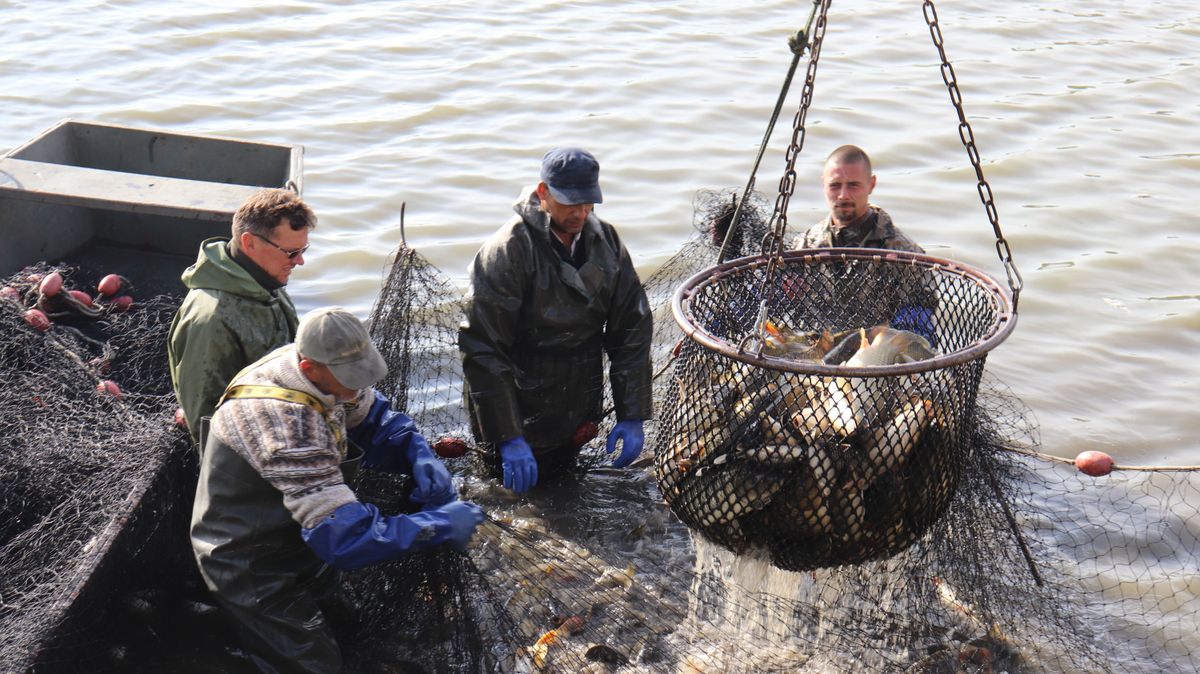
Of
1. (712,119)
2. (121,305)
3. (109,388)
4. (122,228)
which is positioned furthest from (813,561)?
(712,119)

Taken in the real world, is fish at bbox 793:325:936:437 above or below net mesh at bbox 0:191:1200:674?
above

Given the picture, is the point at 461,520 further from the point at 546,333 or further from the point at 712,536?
the point at 546,333

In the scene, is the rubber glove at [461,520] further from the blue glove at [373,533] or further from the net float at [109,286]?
the net float at [109,286]

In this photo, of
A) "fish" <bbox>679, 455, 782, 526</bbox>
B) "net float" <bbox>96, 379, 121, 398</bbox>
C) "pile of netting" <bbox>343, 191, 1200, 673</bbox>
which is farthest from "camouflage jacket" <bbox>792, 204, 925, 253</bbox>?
"net float" <bbox>96, 379, 121, 398</bbox>

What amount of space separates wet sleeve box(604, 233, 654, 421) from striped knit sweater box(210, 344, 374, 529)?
5.59 ft

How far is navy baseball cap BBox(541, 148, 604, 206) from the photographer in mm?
4426

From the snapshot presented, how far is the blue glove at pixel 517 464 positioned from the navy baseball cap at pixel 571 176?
1028mm

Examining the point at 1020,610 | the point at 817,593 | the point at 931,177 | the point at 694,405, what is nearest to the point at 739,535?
the point at 694,405

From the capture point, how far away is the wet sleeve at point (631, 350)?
4941mm

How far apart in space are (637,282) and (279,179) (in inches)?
131

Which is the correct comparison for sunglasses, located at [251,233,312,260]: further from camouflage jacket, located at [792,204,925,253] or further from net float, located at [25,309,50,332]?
camouflage jacket, located at [792,204,925,253]

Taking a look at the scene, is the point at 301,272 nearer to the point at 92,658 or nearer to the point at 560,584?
the point at 560,584

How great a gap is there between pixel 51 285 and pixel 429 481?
9.36ft

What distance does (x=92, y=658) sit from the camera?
3.85 meters
